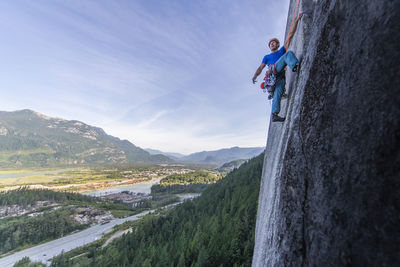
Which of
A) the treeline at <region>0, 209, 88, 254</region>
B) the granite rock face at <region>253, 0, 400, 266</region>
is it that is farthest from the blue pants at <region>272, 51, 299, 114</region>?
the treeline at <region>0, 209, 88, 254</region>

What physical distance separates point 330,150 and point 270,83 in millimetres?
2521

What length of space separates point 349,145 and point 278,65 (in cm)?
268

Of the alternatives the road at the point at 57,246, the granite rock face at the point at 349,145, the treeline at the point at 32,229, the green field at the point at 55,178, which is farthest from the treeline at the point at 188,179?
the granite rock face at the point at 349,145

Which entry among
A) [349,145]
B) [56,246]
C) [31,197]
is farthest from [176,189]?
[349,145]

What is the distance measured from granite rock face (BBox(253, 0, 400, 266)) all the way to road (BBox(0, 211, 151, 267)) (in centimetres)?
6462

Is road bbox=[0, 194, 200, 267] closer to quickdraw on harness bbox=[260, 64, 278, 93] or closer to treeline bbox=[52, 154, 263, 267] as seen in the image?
treeline bbox=[52, 154, 263, 267]

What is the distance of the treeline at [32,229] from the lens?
2233 inches

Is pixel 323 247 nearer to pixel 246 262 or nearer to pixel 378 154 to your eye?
pixel 378 154

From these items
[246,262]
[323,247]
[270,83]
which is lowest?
[246,262]

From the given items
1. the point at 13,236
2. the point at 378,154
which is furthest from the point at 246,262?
the point at 13,236

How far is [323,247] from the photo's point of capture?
6.30ft

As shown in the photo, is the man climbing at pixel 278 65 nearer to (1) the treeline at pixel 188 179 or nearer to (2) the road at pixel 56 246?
(2) the road at pixel 56 246

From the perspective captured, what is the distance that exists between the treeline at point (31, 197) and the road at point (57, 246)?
36491 millimetres

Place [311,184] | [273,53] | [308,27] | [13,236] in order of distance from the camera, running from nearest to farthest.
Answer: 1. [311,184]
2. [308,27]
3. [273,53]
4. [13,236]
